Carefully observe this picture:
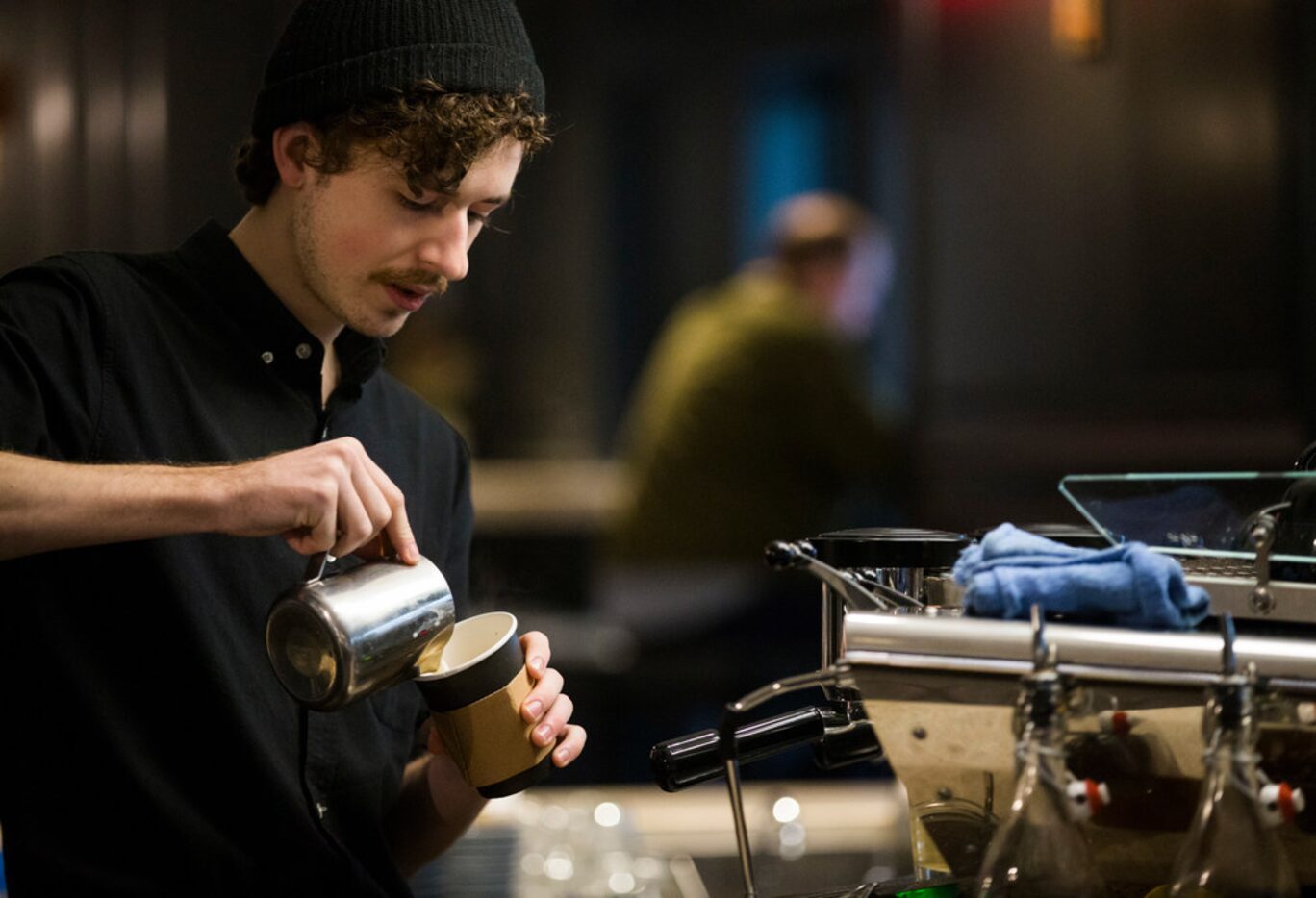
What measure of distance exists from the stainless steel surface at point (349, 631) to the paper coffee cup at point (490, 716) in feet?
0.15

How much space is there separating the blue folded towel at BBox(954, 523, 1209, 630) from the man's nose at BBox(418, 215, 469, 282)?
69cm

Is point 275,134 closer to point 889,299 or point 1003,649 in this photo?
point 1003,649

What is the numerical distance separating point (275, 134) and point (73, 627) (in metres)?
0.54

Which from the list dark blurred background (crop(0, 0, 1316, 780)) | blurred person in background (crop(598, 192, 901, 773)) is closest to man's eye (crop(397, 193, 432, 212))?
dark blurred background (crop(0, 0, 1316, 780))

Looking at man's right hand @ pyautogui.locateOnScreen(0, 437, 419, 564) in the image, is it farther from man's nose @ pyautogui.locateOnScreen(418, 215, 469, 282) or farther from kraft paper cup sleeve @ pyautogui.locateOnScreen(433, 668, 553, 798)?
man's nose @ pyautogui.locateOnScreen(418, 215, 469, 282)

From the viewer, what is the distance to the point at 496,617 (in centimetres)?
137

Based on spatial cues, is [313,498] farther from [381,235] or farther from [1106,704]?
[1106,704]

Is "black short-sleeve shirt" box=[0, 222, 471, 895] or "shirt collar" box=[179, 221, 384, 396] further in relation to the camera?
"shirt collar" box=[179, 221, 384, 396]

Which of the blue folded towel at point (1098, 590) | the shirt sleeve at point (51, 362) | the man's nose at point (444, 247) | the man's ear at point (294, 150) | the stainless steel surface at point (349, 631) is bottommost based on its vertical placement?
the stainless steel surface at point (349, 631)

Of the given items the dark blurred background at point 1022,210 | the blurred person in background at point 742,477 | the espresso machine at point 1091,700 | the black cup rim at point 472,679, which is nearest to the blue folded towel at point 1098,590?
the espresso machine at point 1091,700

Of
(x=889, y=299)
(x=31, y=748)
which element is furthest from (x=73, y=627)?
(x=889, y=299)

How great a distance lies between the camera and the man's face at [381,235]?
4.95 feet

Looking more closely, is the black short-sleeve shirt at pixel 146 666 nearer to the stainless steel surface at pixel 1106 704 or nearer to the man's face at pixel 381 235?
the man's face at pixel 381 235

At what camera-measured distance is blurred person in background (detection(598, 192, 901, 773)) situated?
4328 millimetres
